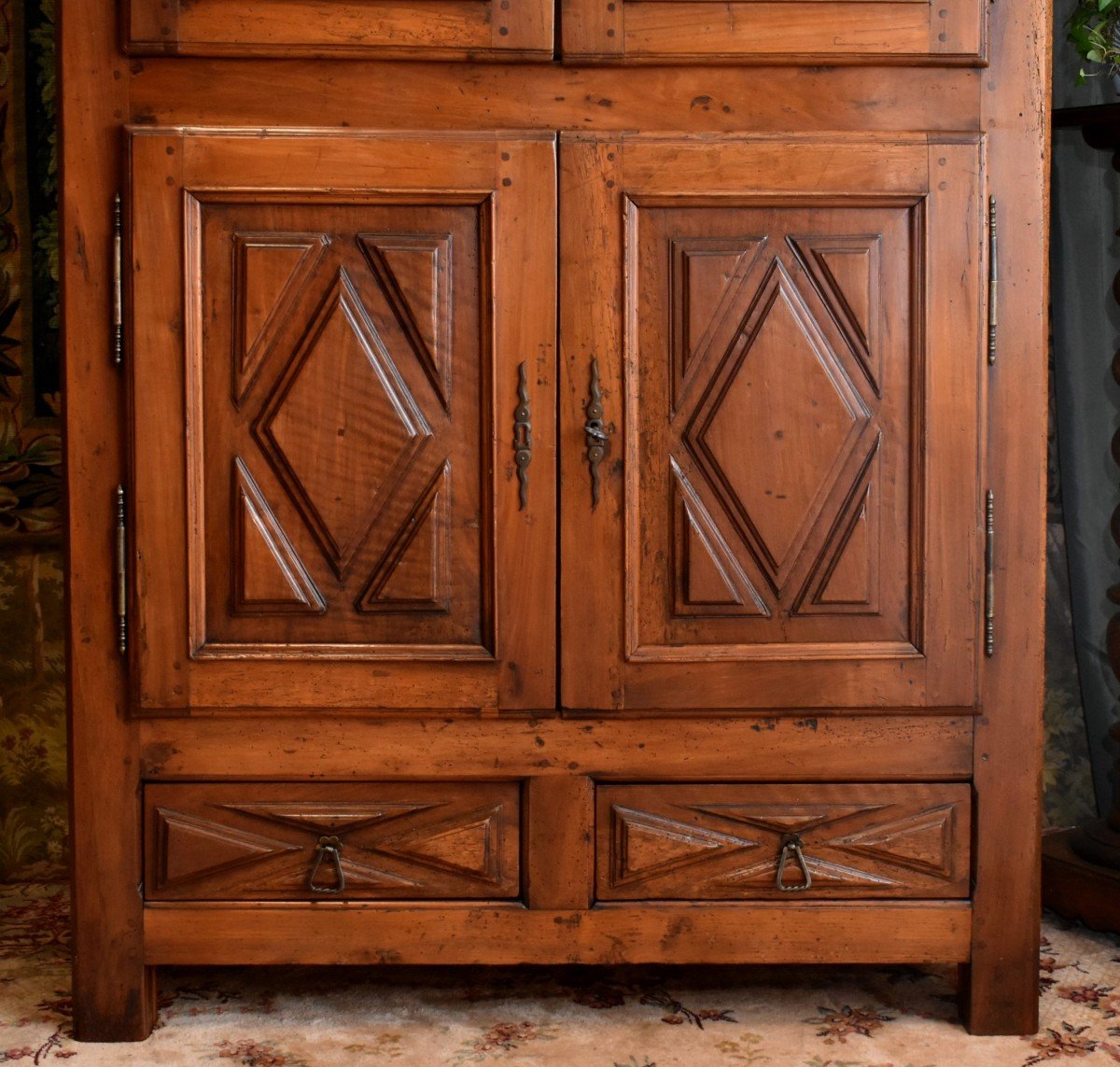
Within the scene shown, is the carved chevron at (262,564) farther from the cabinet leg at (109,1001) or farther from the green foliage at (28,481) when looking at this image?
the green foliage at (28,481)

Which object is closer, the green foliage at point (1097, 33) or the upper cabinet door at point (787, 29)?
the upper cabinet door at point (787, 29)

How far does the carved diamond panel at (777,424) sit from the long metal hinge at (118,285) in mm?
899

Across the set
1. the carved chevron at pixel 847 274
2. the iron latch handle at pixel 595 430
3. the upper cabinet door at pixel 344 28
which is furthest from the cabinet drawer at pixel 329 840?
the upper cabinet door at pixel 344 28

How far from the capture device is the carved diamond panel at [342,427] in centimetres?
188

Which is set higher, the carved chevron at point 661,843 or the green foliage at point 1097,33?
the green foliage at point 1097,33

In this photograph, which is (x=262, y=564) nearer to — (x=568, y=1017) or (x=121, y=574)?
(x=121, y=574)

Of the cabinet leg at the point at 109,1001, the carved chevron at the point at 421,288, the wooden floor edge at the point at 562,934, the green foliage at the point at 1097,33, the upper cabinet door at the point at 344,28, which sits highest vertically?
the green foliage at the point at 1097,33

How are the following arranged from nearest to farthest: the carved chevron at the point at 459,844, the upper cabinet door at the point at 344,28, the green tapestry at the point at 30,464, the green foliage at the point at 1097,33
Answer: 1. the upper cabinet door at the point at 344,28
2. the carved chevron at the point at 459,844
3. the green foliage at the point at 1097,33
4. the green tapestry at the point at 30,464

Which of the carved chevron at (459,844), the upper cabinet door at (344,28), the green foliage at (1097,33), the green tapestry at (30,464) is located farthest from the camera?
the green tapestry at (30,464)

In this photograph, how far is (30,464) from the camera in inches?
108

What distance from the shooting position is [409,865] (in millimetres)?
1945

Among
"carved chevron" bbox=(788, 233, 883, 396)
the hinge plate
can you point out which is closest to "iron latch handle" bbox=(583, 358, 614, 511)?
"carved chevron" bbox=(788, 233, 883, 396)

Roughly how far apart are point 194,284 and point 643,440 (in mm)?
739

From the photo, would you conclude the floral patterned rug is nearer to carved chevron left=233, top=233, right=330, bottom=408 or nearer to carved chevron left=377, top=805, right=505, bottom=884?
carved chevron left=377, top=805, right=505, bottom=884
